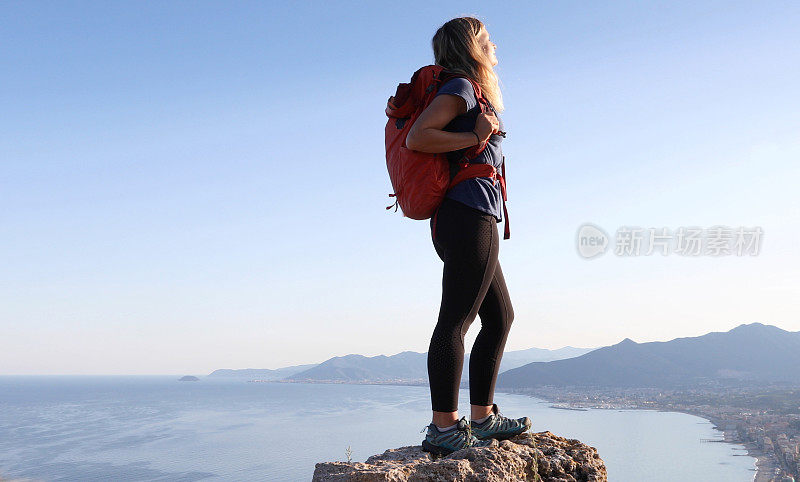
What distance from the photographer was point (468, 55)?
1.88 m

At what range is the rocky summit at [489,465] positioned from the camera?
4.92 feet

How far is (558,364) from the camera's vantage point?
366 feet

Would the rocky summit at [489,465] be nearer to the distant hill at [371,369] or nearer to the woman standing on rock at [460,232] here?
the woman standing on rock at [460,232]

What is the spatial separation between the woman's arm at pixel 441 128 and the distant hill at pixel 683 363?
103733 millimetres

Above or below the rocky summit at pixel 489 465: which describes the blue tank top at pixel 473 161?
above

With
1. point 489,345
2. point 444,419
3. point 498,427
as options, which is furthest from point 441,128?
point 498,427

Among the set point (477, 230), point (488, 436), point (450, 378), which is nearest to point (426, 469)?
point (450, 378)

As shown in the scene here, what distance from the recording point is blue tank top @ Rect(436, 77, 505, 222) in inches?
68.4

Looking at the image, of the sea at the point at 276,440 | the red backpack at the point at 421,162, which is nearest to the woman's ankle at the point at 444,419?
the red backpack at the point at 421,162

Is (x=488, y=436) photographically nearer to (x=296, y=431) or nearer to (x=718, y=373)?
(x=296, y=431)

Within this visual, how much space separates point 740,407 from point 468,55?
78087 mm

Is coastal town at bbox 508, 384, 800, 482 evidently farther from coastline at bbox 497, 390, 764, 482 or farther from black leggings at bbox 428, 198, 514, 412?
black leggings at bbox 428, 198, 514, 412

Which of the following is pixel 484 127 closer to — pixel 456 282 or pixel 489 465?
pixel 456 282

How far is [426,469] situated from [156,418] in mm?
79894
